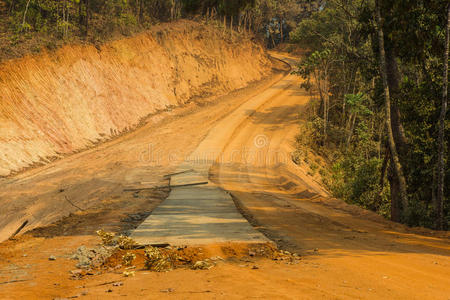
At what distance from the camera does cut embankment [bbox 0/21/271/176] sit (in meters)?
21.0

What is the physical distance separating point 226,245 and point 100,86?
882 inches

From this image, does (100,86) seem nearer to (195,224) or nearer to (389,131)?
(389,131)

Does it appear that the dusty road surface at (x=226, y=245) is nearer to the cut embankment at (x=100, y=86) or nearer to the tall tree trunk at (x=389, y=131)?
the tall tree trunk at (x=389, y=131)

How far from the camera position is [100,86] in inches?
1056

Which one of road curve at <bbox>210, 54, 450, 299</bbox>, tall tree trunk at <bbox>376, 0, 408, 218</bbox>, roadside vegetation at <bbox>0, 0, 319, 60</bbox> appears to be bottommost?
road curve at <bbox>210, 54, 450, 299</bbox>

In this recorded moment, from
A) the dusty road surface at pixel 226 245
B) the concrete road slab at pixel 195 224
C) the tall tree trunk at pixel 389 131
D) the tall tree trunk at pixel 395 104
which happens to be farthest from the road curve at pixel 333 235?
the tall tree trunk at pixel 395 104

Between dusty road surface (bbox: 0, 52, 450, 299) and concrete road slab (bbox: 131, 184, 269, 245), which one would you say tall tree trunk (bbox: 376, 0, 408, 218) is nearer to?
dusty road surface (bbox: 0, 52, 450, 299)

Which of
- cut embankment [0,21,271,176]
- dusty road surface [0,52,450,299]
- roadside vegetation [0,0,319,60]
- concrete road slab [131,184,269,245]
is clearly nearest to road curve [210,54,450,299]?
dusty road surface [0,52,450,299]

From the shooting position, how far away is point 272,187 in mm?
18453

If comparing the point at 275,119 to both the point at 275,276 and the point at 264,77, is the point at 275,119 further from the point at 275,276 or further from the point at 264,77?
the point at 275,276

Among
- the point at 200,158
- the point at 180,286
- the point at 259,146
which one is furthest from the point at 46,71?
the point at 180,286

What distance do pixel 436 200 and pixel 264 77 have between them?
121 ft

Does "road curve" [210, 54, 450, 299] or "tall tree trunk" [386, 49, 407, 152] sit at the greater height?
"tall tree trunk" [386, 49, 407, 152]

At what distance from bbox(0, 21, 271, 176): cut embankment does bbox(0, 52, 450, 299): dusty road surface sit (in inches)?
66.6
